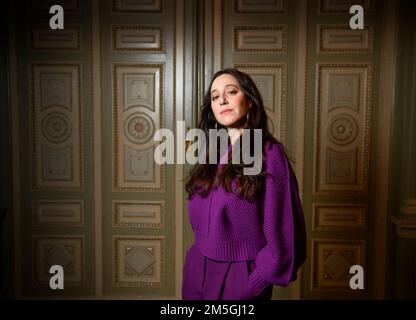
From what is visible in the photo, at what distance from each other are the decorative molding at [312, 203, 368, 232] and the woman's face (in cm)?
171

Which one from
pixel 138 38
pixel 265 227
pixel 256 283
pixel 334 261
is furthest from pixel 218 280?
pixel 138 38

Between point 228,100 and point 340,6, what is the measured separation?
1.84 m

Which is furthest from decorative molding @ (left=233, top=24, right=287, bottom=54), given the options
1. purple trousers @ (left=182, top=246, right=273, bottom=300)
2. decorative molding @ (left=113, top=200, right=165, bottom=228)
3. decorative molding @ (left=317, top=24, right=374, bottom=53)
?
purple trousers @ (left=182, top=246, right=273, bottom=300)

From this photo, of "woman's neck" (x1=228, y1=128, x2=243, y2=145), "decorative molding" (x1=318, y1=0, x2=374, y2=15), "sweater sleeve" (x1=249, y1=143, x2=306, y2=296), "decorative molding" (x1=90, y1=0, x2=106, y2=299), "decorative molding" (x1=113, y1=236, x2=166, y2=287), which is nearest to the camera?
"sweater sleeve" (x1=249, y1=143, x2=306, y2=296)

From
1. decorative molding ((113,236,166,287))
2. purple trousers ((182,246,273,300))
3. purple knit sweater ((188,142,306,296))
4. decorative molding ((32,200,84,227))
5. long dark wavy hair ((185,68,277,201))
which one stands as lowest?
decorative molding ((113,236,166,287))

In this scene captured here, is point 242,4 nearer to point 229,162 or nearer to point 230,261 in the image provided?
point 229,162

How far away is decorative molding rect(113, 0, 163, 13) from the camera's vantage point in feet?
8.29

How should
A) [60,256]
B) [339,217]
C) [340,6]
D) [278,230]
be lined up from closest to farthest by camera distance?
[278,230], [340,6], [339,217], [60,256]

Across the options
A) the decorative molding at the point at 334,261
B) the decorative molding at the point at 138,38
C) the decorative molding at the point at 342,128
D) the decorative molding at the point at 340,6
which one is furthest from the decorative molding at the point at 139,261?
the decorative molding at the point at 340,6

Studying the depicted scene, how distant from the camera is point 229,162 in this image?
3.67 feet

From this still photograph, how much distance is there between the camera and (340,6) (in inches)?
97.3

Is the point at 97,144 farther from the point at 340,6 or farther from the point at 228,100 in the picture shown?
the point at 340,6

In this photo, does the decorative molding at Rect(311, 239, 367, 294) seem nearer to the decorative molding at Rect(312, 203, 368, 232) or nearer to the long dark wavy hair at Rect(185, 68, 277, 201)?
the decorative molding at Rect(312, 203, 368, 232)

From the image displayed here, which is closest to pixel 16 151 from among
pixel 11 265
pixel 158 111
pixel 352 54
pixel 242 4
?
pixel 11 265
